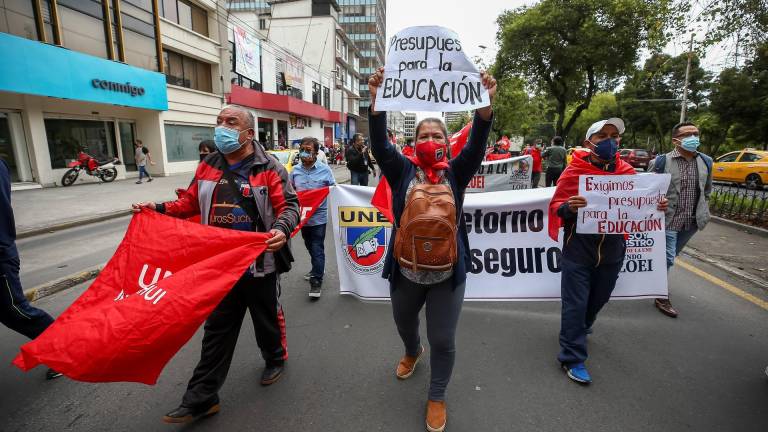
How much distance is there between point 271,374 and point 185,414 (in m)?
0.62

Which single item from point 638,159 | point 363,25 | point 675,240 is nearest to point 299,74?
point 638,159

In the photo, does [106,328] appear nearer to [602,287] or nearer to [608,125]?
[602,287]

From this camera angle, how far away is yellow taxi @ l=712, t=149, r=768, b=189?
1578 cm

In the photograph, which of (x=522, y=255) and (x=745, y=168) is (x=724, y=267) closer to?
(x=522, y=255)

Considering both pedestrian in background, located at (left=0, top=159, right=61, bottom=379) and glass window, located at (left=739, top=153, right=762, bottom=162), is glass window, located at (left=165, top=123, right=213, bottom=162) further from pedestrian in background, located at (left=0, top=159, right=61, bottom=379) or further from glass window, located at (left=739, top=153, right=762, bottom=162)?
glass window, located at (left=739, top=153, right=762, bottom=162)

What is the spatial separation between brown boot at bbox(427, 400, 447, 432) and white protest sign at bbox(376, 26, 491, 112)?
5.99ft

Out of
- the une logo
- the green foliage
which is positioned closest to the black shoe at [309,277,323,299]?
the green foliage

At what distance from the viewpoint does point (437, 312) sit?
2.25 m

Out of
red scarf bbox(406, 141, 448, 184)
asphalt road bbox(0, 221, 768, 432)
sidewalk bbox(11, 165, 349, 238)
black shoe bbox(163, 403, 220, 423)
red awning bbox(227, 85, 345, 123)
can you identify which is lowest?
sidewalk bbox(11, 165, 349, 238)

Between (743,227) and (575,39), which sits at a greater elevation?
(575,39)

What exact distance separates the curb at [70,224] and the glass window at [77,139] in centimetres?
726

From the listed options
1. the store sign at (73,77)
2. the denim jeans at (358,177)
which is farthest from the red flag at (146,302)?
the store sign at (73,77)

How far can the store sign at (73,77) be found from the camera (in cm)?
1141

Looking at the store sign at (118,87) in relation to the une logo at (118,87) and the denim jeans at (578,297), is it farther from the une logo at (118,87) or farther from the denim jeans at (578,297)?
the denim jeans at (578,297)
